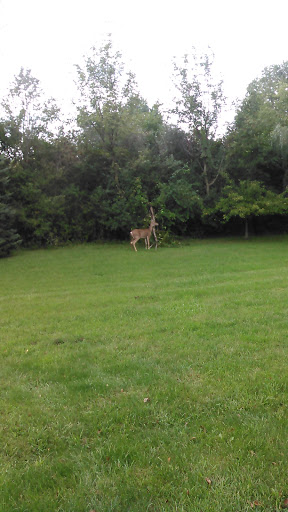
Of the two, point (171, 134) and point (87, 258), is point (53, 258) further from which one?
point (171, 134)

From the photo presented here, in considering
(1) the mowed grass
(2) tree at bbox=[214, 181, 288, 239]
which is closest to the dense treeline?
(2) tree at bbox=[214, 181, 288, 239]

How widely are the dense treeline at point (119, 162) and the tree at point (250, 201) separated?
63mm

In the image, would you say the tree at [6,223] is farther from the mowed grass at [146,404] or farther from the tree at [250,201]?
the tree at [250,201]

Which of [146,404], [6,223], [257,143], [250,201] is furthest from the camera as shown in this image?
[257,143]

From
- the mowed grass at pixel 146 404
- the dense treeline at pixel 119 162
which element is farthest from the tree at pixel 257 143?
the mowed grass at pixel 146 404

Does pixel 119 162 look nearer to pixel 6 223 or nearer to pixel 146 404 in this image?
pixel 6 223

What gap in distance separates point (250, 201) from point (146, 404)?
20.3 meters

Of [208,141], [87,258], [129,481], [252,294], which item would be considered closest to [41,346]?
[129,481]

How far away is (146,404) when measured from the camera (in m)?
3.56

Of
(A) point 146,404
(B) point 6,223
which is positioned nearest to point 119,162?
(B) point 6,223

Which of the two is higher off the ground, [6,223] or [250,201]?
[250,201]

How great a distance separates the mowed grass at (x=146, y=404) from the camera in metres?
2.47

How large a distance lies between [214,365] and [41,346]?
2777 mm

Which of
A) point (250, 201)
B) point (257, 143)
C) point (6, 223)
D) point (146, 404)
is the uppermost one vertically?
point (257, 143)
